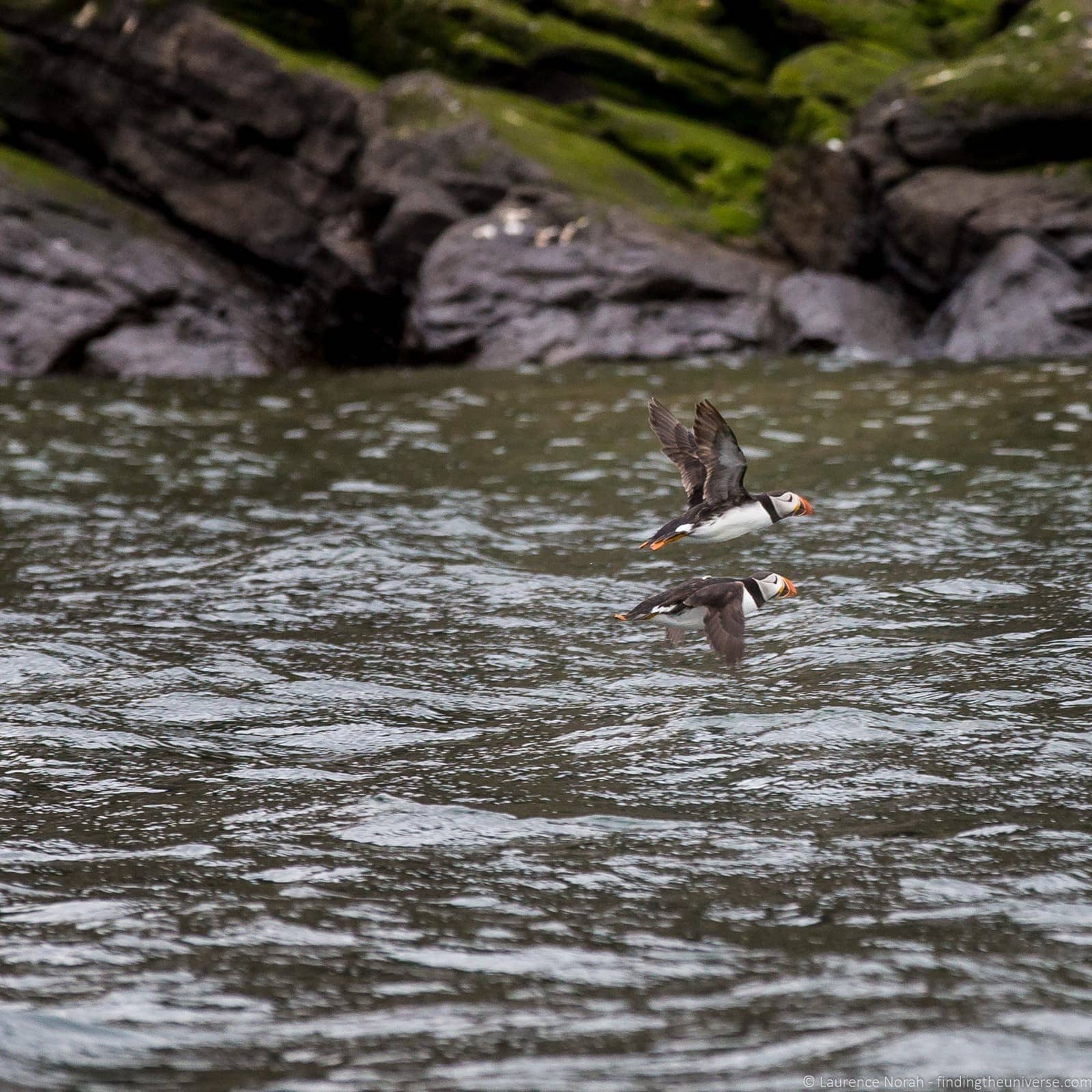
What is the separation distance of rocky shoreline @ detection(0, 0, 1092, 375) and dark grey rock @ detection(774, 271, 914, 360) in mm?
50

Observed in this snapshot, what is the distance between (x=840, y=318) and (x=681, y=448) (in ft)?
47.1

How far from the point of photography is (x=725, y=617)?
8727mm

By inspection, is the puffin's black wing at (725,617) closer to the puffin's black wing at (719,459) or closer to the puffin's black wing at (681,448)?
the puffin's black wing at (719,459)

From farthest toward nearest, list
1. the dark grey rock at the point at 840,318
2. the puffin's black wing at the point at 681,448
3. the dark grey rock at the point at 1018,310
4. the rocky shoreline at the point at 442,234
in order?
the rocky shoreline at the point at 442,234
the dark grey rock at the point at 840,318
the dark grey rock at the point at 1018,310
the puffin's black wing at the point at 681,448

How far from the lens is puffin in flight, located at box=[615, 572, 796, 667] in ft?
28.5

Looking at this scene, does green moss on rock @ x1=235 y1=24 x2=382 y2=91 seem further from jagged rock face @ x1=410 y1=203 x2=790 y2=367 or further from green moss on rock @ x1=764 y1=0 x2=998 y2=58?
green moss on rock @ x1=764 y1=0 x2=998 y2=58

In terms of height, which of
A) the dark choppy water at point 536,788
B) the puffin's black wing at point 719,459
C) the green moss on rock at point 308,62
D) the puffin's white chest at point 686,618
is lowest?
the dark choppy water at point 536,788

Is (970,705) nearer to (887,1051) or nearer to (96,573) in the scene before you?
(887,1051)

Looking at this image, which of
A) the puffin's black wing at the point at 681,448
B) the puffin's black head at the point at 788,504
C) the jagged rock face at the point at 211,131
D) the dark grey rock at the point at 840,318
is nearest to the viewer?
the puffin's black head at the point at 788,504

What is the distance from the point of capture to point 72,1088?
4828 mm

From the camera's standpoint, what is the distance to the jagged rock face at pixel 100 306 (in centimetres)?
2480

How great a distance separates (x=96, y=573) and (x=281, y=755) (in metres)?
4.67

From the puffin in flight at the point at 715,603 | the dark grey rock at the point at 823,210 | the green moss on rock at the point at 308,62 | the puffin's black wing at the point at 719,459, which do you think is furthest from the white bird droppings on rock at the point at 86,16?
the puffin in flight at the point at 715,603

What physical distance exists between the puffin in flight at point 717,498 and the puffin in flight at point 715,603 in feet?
2.26
